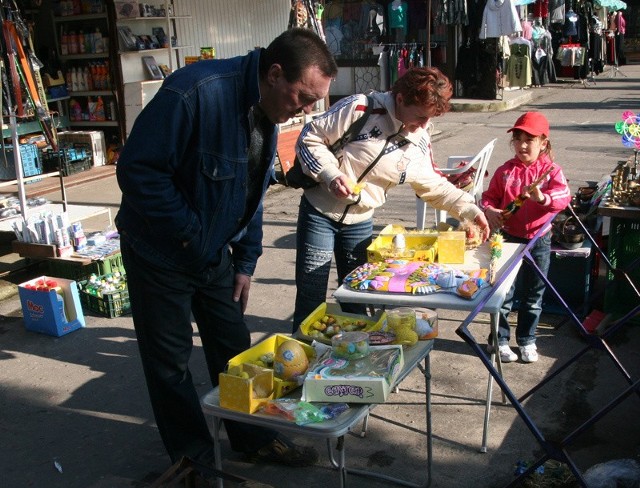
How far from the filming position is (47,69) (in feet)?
32.2

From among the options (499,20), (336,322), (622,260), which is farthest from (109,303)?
(499,20)

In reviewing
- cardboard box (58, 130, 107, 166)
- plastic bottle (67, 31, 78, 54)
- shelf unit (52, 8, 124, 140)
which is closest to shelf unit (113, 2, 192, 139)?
shelf unit (52, 8, 124, 140)

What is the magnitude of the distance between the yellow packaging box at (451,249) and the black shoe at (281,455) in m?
1.17

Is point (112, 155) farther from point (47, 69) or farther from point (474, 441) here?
point (474, 441)

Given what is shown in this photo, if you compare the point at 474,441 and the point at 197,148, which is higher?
the point at 197,148

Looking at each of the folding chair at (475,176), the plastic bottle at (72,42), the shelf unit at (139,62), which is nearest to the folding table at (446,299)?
the folding chair at (475,176)

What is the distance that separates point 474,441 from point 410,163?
144 centimetres

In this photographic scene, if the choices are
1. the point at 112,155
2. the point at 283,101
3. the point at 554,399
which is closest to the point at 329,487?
the point at 554,399

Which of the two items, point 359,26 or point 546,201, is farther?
point 359,26

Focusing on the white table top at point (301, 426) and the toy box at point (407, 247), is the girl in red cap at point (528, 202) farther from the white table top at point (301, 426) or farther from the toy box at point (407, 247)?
the white table top at point (301, 426)

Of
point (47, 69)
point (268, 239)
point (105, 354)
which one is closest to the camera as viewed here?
point (105, 354)

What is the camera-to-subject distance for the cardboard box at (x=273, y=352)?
265 cm

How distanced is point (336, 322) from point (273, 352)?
1.33 feet

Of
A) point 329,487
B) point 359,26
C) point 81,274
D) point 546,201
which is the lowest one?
point 329,487
